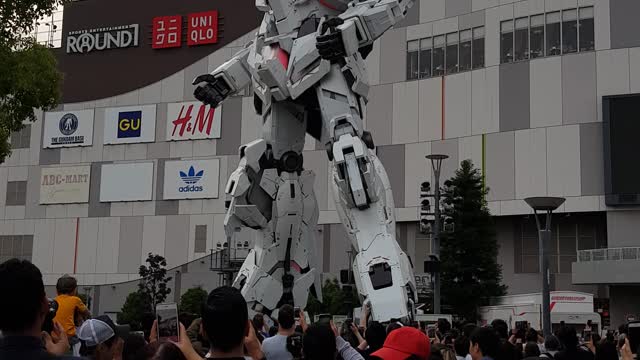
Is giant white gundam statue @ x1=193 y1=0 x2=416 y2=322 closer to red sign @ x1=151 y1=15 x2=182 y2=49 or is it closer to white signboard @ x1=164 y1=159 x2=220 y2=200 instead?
white signboard @ x1=164 y1=159 x2=220 y2=200

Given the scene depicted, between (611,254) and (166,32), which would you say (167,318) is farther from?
(166,32)

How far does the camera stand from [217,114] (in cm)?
5731

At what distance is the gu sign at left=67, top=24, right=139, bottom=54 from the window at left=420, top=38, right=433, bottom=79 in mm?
20284

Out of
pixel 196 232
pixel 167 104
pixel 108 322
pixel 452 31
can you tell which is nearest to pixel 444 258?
pixel 452 31

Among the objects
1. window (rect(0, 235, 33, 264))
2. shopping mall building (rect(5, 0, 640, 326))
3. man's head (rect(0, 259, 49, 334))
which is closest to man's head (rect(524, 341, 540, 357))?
man's head (rect(0, 259, 49, 334))

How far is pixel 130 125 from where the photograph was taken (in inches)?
2352

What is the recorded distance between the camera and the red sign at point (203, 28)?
189 feet

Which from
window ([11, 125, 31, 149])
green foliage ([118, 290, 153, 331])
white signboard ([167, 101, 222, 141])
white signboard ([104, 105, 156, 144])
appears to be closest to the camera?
green foliage ([118, 290, 153, 331])

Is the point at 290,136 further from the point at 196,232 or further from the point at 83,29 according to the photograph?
the point at 83,29

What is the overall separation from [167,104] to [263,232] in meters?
44.4

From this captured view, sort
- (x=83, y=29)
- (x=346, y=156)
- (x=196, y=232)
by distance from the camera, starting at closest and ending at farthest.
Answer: (x=346, y=156)
(x=196, y=232)
(x=83, y=29)

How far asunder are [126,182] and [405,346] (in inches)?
2182

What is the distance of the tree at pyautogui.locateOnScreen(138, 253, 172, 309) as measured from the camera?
51.6 m

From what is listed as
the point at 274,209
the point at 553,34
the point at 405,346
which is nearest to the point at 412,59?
the point at 553,34
